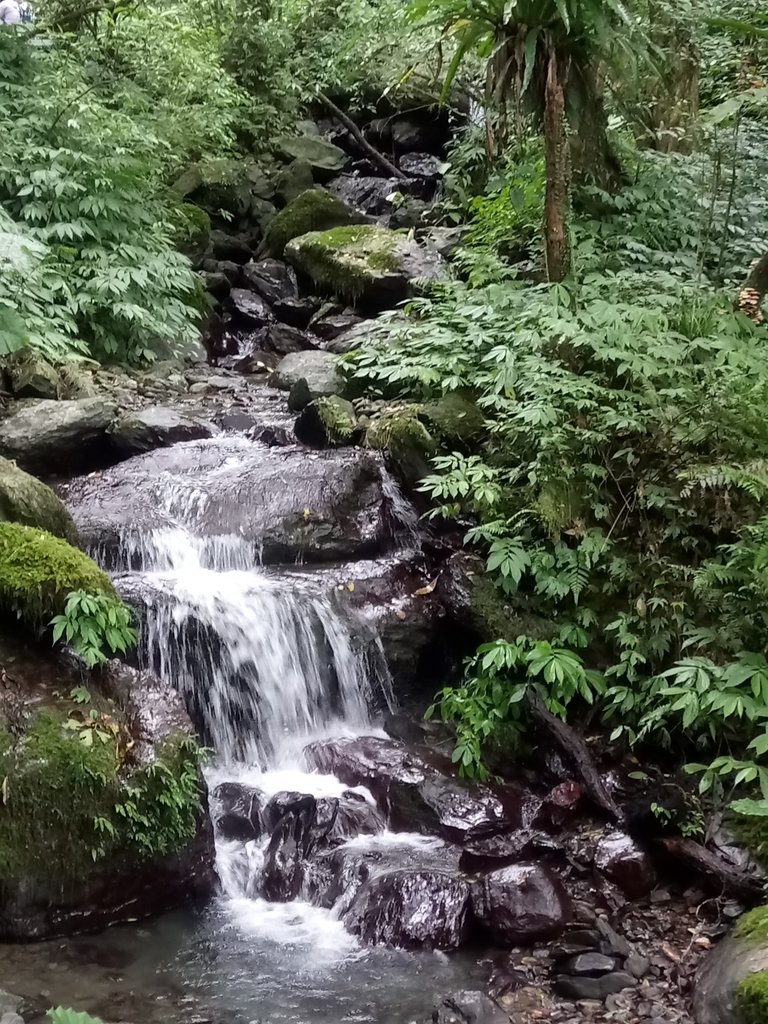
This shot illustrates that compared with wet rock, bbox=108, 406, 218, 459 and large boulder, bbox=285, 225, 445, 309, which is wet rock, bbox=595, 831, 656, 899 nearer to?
wet rock, bbox=108, 406, 218, 459

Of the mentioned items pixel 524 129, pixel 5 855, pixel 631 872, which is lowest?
pixel 631 872

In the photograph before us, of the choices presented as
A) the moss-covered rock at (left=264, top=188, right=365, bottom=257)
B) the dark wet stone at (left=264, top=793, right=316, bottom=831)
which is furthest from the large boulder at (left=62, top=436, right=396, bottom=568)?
the moss-covered rock at (left=264, top=188, right=365, bottom=257)

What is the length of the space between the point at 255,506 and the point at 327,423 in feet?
4.27

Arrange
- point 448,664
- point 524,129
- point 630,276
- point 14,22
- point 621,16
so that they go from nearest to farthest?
point 621,16 → point 448,664 → point 524,129 → point 630,276 → point 14,22

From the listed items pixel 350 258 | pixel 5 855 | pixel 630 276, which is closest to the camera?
pixel 5 855

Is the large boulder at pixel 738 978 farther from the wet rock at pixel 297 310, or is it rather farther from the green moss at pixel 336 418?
the wet rock at pixel 297 310

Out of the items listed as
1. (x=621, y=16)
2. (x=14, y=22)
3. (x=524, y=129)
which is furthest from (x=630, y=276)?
(x=14, y=22)

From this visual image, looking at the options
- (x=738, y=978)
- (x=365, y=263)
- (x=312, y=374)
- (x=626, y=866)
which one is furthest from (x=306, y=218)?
(x=738, y=978)

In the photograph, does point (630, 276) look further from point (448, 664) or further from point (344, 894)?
point (344, 894)

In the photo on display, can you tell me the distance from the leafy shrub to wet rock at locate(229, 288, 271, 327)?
7.92 m

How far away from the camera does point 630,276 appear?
25.0 feet

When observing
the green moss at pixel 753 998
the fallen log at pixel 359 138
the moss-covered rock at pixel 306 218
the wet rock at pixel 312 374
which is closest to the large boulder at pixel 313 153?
the fallen log at pixel 359 138

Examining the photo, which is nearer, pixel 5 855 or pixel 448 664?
pixel 5 855

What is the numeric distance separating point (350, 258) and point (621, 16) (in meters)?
6.02
